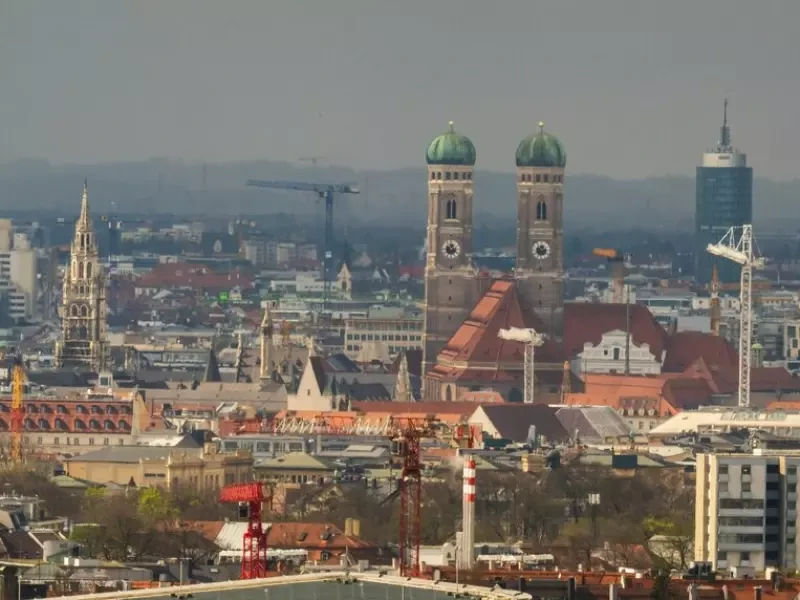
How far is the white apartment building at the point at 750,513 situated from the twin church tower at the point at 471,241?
258 ft

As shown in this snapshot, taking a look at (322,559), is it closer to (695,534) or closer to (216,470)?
(695,534)

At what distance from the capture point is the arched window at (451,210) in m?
148

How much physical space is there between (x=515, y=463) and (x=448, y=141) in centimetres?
4600

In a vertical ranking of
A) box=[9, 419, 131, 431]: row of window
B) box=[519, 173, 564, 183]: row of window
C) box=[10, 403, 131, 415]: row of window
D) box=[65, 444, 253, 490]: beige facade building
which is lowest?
box=[65, 444, 253, 490]: beige facade building

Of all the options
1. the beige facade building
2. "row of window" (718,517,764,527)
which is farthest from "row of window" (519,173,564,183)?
"row of window" (718,517,764,527)

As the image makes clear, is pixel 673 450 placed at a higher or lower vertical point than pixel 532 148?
lower

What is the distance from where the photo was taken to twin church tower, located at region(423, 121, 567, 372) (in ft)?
480

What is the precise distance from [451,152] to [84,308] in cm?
1401

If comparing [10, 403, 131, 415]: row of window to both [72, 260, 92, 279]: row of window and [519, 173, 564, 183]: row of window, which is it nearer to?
[72, 260, 92, 279]: row of window

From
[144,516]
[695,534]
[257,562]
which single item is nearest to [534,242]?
[144,516]

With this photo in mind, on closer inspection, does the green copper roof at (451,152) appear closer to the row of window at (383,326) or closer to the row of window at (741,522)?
the row of window at (383,326)

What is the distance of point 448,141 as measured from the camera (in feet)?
496

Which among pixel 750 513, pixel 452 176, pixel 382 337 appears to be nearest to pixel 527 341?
pixel 452 176

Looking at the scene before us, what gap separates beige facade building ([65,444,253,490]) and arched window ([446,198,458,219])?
4074 cm
